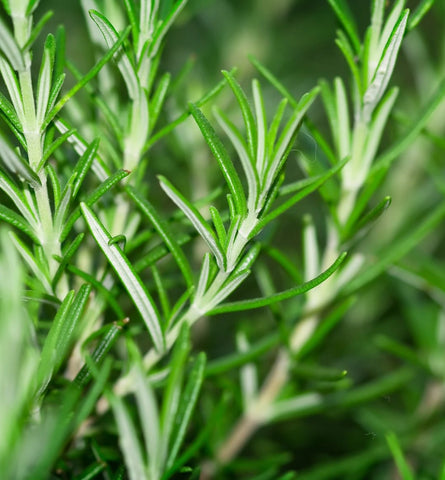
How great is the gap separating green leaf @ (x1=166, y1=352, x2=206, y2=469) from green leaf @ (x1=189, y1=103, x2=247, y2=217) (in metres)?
0.11

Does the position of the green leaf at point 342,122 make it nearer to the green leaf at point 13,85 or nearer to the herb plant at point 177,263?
the herb plant at point 177,263

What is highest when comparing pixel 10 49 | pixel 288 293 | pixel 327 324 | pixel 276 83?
pixel 10 49

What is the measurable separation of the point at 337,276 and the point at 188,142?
29cm

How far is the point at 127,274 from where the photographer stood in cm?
39

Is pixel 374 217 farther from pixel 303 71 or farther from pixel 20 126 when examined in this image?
pixel 303 71

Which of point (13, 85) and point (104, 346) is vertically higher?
point (13, 85)

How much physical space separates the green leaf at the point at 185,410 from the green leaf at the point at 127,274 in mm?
40

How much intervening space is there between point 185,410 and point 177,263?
0.35 ft

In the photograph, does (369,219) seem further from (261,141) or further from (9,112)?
(9,112)

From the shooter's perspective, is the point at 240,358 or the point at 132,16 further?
the point at 240,358

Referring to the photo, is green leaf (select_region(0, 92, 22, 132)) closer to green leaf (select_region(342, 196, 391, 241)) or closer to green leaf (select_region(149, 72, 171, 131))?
green leaf (select_region(149, 72, 171, 131))

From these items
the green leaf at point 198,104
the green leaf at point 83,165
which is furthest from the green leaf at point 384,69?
the green leaf at point 83,165

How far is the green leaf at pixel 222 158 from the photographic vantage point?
14.9 inches

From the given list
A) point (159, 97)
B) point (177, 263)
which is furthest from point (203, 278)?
point (159, 97)
